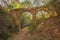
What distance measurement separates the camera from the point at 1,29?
38.7 feet

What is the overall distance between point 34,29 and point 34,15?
427cm

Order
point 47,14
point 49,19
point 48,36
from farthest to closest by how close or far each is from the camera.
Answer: point 47,14, point 49,19, point 48,36

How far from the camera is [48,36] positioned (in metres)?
10.8

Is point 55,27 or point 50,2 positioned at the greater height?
point 50,2

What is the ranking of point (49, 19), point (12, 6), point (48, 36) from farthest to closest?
point (12, 6) < point (49, 19) < point (48, 36)

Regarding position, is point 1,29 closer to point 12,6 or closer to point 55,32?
point 55,32

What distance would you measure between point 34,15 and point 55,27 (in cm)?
639

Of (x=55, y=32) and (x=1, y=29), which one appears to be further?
(x=1, y=29)

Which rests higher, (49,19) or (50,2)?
(50,2)

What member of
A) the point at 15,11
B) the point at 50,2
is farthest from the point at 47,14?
the point at 15,11

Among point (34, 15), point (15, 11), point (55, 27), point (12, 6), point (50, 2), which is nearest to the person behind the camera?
point (55, 27)

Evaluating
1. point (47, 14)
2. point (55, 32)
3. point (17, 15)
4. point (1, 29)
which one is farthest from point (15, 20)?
point (55, 32)

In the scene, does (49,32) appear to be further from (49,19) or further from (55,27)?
(49,19)

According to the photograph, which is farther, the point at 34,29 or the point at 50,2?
the point at 34,29
